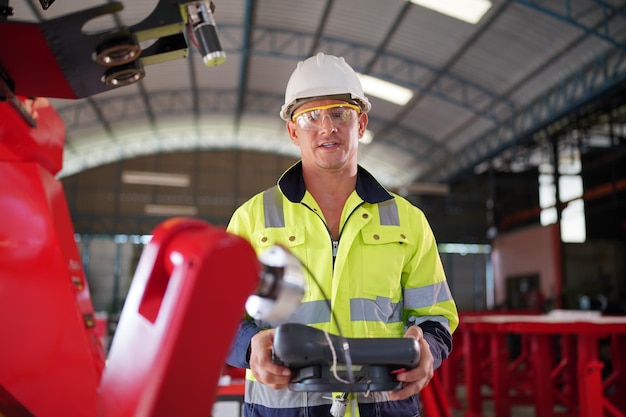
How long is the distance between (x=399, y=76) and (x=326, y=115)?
15.7 m

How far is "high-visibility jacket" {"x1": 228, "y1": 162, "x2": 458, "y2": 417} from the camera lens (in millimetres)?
1966

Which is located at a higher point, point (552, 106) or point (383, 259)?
point (552, 106)

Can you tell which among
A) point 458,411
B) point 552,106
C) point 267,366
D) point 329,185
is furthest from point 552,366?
point 552,106

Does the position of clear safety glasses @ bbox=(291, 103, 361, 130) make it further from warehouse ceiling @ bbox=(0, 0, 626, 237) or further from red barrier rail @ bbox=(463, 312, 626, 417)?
warehouse ceiling @ bbox=(0, 0, 626, 237)

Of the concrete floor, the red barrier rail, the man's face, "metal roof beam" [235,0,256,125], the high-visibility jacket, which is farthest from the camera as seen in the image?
"metal roof beam" [235,0,256,125]

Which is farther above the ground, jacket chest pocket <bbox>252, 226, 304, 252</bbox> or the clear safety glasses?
the clear safety glasses

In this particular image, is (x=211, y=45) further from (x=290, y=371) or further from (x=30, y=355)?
(x=30, y=355)

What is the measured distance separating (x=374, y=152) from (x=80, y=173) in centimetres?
1307

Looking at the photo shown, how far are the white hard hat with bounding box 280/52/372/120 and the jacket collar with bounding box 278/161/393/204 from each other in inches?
11.0

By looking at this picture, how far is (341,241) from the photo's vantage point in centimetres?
204

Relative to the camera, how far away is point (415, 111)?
19.5 m

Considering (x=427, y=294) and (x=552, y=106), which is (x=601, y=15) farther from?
(x=427, y=294)

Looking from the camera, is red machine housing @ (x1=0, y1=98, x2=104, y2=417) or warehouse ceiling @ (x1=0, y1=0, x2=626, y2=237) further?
warehouse ceiling @ (x1=0, y1=0, x2=626, y2=237)

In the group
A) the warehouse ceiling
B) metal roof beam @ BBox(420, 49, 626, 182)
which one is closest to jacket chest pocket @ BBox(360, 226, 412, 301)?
the warehouse ceiling
